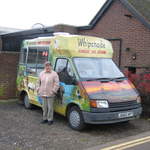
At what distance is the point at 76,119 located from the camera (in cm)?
786

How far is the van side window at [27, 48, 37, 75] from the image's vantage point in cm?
1006

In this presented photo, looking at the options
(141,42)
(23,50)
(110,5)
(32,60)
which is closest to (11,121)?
(32,60)

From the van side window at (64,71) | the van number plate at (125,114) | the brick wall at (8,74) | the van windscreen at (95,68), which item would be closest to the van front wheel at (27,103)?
the brick wall at (8,74)

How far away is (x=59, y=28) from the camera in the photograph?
14438 millimetres

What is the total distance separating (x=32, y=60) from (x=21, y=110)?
1.76 m

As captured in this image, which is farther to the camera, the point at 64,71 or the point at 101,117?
the point at 64,71

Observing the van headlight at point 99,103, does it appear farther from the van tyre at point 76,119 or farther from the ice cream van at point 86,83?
the van tyre at point 76,119

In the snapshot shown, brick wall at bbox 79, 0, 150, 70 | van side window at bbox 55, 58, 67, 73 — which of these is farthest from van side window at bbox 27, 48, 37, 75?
brick wall at bbox 79, 0, 150, 70

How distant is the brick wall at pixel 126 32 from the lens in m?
12.2

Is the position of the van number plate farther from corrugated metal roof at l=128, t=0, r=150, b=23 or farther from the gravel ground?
corrugated metal roof at l=128, t=0, r=150, b=23

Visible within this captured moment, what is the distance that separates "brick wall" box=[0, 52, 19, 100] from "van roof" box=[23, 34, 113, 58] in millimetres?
3161

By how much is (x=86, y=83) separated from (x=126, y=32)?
19.3 ft

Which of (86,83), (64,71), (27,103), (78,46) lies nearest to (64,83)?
(64,71)

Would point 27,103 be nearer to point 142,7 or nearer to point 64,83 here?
point 64,83
